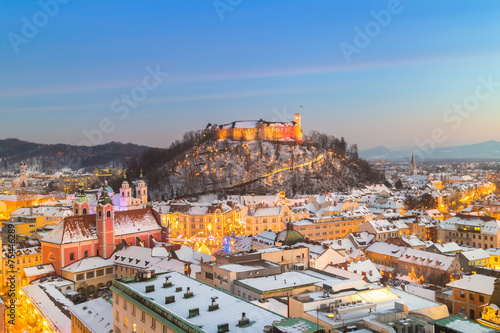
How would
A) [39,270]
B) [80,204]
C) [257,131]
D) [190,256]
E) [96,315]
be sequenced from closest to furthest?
1. [96,315]
2. [39,270]
3. [190,256]
4. [80,204]
5. [257,131]

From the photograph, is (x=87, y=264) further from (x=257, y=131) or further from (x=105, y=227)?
(x=257, y=131)

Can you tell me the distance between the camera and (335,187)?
126 meters

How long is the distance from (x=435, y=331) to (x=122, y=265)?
35.8 meters

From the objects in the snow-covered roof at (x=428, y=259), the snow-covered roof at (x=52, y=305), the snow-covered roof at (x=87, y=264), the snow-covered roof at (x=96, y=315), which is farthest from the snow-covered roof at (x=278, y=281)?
the snow-covered roof at (x=87, y=264)

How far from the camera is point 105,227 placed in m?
49.0

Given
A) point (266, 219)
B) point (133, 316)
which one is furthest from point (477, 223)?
point (133, 316)

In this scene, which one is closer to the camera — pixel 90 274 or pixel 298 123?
pixel 90 274

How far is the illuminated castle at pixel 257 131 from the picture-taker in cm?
14262

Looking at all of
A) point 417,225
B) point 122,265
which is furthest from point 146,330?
point 417,225

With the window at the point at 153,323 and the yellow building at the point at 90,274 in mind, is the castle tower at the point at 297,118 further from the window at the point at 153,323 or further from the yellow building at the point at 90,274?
the window at the point at 153,323

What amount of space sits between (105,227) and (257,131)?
9774 cm

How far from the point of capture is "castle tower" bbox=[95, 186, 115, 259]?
48806mm

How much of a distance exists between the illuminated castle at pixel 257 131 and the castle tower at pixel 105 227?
92.4 m

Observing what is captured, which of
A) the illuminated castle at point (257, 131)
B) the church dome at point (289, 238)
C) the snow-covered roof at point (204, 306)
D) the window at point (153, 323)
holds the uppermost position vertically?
the illuminated castle at point (257, 131)
